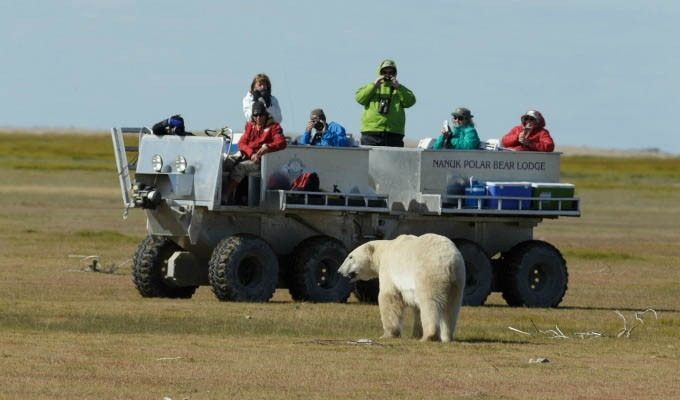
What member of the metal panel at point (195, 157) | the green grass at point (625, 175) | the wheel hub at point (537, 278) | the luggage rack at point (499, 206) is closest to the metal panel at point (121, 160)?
the metal panel at point (195, 157)

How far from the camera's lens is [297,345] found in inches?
684

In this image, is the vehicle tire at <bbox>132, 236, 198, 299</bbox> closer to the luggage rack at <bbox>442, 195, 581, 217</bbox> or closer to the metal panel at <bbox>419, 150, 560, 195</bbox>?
the metal panel at <bbox>419, 150, 560, 195</bbox>

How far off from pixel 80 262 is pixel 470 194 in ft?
31.4

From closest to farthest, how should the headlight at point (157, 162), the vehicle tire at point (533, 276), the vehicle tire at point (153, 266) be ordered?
the headlight at point (157, 162)
the vehicle tire at point (153, 266)
the vehicle tire at point (533, 276)

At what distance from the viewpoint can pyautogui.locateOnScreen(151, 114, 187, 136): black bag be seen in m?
23.0

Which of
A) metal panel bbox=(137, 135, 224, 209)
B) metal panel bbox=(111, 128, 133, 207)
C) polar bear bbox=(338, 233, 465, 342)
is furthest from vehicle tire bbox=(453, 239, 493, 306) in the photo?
polar bear bbox=(338, 233, 465, 342)

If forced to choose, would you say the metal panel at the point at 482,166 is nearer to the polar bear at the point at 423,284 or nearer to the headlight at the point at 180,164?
the headlight at the point at 180,164

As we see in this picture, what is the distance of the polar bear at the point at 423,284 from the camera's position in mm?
17250

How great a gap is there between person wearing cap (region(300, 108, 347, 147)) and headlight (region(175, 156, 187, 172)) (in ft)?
6.50

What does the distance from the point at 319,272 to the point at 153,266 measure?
8.22 ft

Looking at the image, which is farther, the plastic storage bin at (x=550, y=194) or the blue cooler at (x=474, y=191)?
the plastic storage bin at (x=550, y=194)

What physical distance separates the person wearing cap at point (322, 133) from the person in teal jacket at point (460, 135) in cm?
172

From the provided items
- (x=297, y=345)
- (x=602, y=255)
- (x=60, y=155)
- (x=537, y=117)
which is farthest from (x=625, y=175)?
(x=297, y=345)

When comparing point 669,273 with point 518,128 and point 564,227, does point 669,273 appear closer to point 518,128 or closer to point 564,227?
point 518,128
